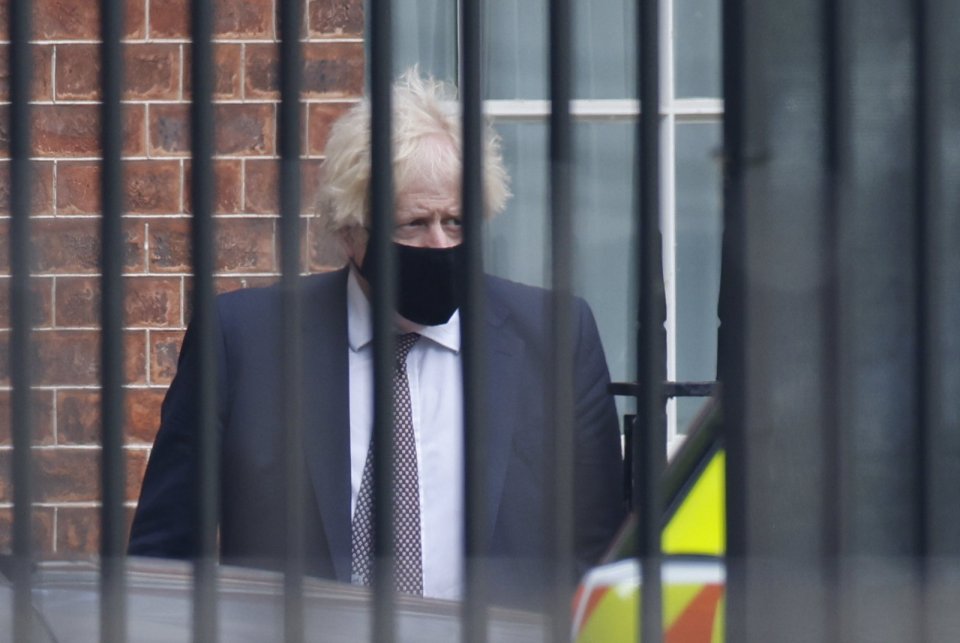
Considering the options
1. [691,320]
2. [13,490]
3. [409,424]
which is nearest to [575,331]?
[409,424]

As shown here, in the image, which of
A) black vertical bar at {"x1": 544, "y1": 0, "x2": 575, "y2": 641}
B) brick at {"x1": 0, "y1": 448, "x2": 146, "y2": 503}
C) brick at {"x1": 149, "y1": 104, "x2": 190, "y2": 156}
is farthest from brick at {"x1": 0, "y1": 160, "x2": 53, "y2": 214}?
black vertical bar at {"x1": 544, "y1": 0, "x2": 575, "y2": 641}

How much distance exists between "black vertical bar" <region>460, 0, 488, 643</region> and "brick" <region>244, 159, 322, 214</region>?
0.13 meters

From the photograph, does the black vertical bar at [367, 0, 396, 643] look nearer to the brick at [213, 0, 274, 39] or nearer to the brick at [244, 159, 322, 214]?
the brick at [244, 159, 322, 214]

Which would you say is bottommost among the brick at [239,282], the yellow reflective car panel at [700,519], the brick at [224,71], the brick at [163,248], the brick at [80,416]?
the yellow reflective car panel at [700,519]

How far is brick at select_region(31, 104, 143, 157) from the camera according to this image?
57.2 inches

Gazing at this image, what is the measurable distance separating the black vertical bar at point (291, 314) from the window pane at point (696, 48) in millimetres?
573

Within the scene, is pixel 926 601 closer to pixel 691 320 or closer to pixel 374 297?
pixel 374 297

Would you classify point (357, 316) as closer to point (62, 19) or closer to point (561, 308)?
point (561, 308)

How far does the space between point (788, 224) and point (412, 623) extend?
46cm

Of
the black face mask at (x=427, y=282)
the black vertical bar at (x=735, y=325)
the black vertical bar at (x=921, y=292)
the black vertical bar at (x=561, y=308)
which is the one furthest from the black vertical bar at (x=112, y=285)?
the black vertical bar at (x=921, y=292)

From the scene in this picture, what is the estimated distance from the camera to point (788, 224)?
1.35 metres

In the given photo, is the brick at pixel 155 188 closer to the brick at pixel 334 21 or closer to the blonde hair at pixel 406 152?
the blonde hair at pixel 406 152

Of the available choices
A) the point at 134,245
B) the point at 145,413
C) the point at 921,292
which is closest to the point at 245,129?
the point at 134,245

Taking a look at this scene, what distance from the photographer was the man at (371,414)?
4.52ft
